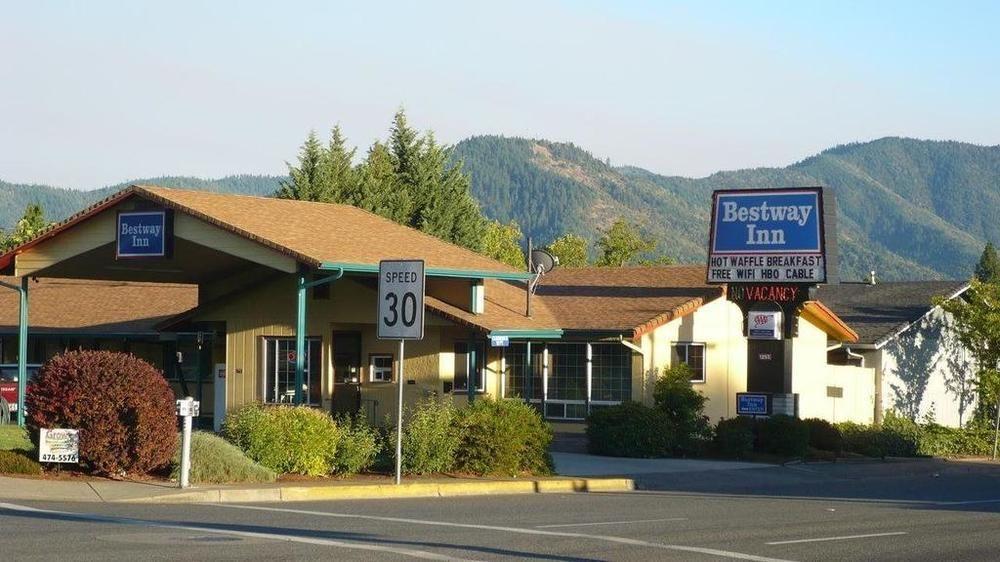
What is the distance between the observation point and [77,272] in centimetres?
3338

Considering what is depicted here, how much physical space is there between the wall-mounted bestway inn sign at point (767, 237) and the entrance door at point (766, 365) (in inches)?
76.7

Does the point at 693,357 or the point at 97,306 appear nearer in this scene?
the point at 693,357

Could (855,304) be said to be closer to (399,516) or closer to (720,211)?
(720,211)

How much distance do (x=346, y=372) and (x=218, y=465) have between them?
12021 mm

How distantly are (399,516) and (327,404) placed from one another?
14.8m

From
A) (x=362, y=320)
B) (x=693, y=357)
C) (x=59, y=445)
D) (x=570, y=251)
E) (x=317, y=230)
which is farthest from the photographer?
(x=570, y=251)

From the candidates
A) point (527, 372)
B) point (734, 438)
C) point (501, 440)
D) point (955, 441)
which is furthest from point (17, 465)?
point (955, 441)

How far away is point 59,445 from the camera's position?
21875mm

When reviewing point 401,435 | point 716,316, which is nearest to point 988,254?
point 716,316

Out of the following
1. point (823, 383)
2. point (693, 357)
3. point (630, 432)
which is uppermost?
point (693, 357)

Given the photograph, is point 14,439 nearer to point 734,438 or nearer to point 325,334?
point 325,334

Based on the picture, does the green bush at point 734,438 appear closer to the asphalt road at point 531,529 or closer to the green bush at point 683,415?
the green bush at point 683,415

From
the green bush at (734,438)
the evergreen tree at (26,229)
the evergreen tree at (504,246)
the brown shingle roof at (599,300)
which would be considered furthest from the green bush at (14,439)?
the evergreen tree at (504,246)

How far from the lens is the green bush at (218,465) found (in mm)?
22062
